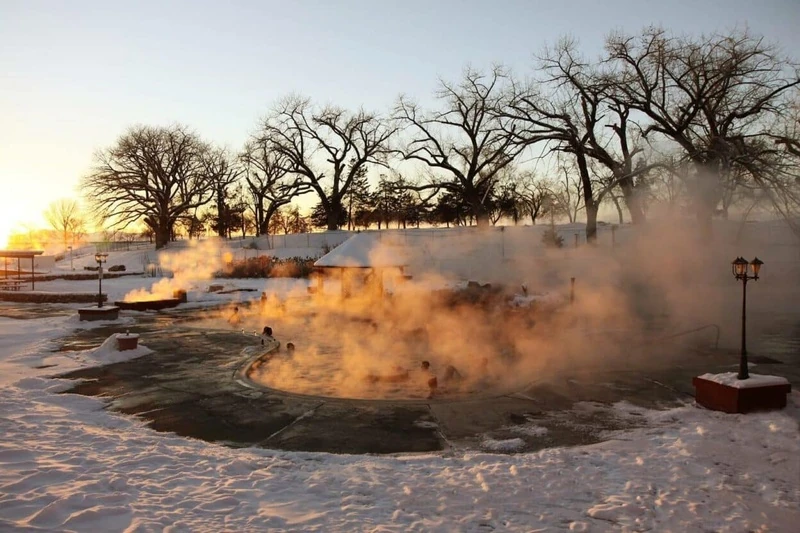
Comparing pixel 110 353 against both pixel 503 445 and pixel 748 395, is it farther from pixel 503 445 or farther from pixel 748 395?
pixel 748 395

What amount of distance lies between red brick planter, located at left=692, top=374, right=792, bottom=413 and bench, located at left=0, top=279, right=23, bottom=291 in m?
33.8

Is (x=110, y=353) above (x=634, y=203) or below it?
below

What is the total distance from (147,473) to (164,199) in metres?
52.9

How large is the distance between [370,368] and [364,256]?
1164cm

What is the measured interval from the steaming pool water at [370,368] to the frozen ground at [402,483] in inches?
108

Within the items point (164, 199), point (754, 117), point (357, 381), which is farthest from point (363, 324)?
point (164, 199)

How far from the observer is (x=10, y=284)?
3061 cm

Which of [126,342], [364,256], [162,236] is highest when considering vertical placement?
[162,236]

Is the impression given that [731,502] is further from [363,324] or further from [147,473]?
[363,324]

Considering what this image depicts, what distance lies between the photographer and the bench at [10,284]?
96.8 feet

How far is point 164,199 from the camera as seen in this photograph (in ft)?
175

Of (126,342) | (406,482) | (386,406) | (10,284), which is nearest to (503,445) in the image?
(406,482)

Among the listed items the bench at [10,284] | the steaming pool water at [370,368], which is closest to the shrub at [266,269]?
the bench at [10,284]

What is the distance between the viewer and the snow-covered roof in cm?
2228
